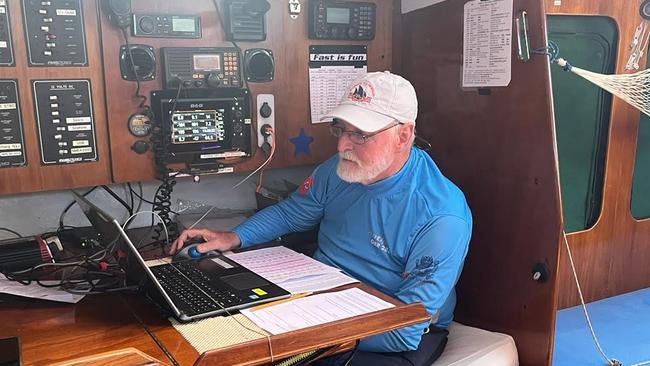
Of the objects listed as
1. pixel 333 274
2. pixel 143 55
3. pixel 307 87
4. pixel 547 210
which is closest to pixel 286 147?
pixel 307 87

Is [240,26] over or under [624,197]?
over

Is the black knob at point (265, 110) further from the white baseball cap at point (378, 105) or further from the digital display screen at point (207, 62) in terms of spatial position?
the white baseball cap at point (378, 105)

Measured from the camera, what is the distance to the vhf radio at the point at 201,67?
1865 mm

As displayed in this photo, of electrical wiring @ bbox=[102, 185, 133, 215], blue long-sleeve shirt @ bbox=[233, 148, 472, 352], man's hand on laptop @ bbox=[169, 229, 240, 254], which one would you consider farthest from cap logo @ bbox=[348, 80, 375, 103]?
electrical wiring @ bbox=[102, 185, 133, 215]

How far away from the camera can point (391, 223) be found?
1.63m

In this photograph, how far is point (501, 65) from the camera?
5.44 feet

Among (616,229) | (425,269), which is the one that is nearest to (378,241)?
(425,269)

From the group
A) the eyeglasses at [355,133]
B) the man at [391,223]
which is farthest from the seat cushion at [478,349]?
the eyeglasses at [355,133]

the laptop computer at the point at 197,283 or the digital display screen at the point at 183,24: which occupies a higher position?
the digital display screen at the point at 183,24

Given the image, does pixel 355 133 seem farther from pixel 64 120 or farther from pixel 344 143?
pixel 64 120

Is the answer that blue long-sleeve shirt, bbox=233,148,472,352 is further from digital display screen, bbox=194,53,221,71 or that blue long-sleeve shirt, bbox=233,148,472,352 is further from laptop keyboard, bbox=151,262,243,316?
digital display screen, bbox=194,53,221,71

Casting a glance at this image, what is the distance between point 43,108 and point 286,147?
2.71 feet

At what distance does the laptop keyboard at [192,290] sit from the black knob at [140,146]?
0.56 m

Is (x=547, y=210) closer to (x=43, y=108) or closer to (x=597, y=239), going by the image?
(x=597, y=239)
